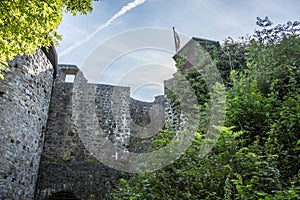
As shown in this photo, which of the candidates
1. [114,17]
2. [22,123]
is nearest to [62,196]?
[22,123]

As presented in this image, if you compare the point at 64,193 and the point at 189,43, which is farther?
the point at 189,43

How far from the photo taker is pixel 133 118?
38.7 ft

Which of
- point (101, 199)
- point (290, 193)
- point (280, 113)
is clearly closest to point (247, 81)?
point (280, 113)

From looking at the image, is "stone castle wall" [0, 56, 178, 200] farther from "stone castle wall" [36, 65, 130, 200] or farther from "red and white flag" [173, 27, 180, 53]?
"red and white flag" [173, 27, 180, 53]

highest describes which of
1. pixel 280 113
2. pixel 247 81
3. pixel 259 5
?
pixel 259 5

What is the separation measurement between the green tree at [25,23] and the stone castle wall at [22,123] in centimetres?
302

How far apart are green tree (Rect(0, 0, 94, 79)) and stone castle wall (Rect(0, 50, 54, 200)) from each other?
302cm

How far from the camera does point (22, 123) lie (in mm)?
6523

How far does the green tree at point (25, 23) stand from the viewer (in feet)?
10.3

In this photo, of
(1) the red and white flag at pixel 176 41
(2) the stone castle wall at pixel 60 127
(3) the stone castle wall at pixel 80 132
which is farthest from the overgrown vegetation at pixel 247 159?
(1) the red and white flag at pixel 176 41

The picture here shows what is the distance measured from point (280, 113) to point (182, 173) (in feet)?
6.42

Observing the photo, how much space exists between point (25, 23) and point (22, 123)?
4.00m

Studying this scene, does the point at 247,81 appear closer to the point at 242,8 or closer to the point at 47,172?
the point at 242,8

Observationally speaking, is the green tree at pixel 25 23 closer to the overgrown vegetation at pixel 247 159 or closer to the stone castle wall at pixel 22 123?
the overgrown vegetation at pixel 247 159
